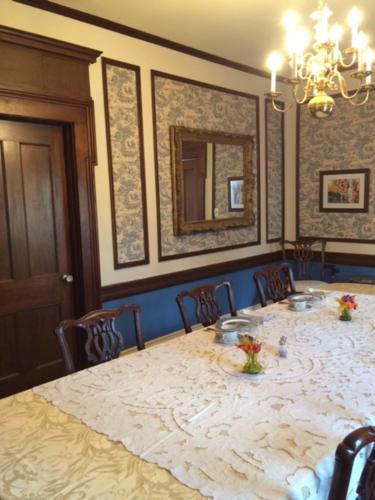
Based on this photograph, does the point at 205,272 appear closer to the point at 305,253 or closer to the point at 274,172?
the point at 305,253

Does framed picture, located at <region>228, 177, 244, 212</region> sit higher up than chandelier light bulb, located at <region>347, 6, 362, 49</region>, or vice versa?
chandelier light bulb, located at <region>347, 6, 362, 49</region>

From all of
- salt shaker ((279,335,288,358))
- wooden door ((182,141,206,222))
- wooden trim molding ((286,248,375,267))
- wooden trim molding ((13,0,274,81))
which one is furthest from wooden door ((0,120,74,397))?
wooden trim molding ((286,248,375,267))

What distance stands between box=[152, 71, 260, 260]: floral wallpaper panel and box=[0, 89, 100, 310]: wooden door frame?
0.71 m

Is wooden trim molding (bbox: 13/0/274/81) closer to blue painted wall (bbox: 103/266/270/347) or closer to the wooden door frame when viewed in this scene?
the wooden door frame

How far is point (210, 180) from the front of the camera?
4.05 metres

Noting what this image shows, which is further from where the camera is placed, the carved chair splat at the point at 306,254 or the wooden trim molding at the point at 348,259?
the carved chair splat at the point at 306,254

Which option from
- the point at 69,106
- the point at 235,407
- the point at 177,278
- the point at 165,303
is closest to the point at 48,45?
the point at 69,106

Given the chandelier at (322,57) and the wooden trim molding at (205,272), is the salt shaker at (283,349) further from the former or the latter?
the wooden trim molding at (205,272)

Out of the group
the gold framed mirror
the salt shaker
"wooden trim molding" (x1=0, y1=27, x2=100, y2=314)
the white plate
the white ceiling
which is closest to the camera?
the salt shaker

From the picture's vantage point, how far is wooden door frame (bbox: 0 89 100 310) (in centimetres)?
287

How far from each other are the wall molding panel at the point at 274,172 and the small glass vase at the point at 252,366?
130 inches

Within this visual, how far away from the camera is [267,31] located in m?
3.32

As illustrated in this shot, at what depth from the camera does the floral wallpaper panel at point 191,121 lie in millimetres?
3557

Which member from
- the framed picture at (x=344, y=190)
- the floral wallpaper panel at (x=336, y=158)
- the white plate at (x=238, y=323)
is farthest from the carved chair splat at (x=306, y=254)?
the white plate at (x=238, y=323)
